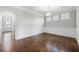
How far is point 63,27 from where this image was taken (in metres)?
1.87

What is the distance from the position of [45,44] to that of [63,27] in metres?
0.42

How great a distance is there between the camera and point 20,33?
1.88 metres

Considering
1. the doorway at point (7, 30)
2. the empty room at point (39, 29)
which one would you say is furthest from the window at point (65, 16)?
the doorway at point (7, 30)

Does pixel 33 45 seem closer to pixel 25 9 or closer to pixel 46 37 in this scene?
pixel 46 37

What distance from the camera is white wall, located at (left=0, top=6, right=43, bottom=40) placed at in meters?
1.86

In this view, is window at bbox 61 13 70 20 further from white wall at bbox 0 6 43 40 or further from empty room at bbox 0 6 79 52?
white wall at bbox 0 6 43 40

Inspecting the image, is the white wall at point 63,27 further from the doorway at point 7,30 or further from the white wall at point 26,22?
the doorway at point 7,30

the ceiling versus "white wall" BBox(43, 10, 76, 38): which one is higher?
the ceiling

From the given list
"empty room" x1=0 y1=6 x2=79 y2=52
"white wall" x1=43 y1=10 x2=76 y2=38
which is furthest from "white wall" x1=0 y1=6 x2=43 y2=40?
"white wall" x1=43 y1=10 x2=76 y2=38

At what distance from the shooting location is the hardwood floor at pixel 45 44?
1.88 m

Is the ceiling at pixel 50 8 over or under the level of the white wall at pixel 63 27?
over

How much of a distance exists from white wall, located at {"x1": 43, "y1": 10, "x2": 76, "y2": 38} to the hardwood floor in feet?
0.28

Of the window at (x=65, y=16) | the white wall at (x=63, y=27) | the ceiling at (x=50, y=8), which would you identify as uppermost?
the ceiling at (x=50, y=8)
